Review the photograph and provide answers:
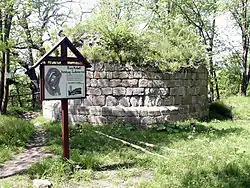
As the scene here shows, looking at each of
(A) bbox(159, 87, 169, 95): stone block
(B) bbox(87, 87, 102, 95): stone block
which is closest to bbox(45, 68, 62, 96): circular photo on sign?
(B) bbox(87, 87, 102, 95): stone block

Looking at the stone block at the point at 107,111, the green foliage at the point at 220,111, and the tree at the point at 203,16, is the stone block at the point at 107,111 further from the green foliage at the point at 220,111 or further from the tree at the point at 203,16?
the tree at the point at 203,16

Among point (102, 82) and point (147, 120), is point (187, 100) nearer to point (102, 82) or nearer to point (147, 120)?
point (147, 120)

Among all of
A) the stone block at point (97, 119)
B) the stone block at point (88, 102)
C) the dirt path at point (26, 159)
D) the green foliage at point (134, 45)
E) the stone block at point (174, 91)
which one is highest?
the green foliage at point (134, 45)

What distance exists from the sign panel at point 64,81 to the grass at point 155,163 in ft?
3.75

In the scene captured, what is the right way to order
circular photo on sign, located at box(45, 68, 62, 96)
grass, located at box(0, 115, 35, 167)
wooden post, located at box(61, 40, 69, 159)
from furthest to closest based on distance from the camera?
grass, located at box(0, 115, 35, 167) < wooden post, located at box(61, 40, 69, 159) < circular photo on sign, located at box(45, 68, 62, 96)

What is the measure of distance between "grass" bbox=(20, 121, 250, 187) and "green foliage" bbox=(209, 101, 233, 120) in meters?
4.57

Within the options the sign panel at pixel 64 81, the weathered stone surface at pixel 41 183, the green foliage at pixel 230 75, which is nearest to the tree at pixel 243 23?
the green foliage at pixel 230 75

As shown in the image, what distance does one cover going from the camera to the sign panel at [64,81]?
486cm

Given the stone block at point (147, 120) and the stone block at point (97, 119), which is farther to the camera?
the stone block at point (97, 119)

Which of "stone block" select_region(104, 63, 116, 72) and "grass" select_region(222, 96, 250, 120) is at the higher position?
"stone block" select_region(104, 63, 116, 72)

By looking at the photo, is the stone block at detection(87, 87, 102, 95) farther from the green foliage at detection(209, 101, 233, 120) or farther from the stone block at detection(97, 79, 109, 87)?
the green foliage at detection(209, 101, 233, 120)

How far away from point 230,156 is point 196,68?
16.6ft

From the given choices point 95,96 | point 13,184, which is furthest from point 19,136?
point 13,184

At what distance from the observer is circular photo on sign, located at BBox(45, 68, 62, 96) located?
15.9ft
